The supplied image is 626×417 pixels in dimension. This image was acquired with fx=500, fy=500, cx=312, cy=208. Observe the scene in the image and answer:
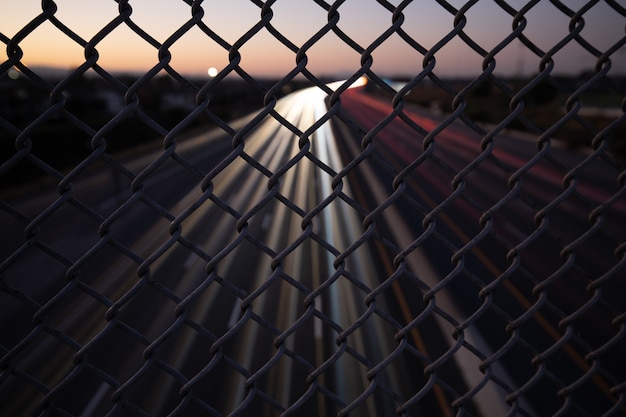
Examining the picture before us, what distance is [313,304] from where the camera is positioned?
1707 mm

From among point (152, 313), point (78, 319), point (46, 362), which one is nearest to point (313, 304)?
point (46, 362)

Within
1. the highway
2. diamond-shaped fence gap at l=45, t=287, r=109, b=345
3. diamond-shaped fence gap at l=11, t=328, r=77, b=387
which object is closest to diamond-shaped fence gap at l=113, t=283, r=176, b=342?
the highway

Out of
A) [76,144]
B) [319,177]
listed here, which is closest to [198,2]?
[319,177]

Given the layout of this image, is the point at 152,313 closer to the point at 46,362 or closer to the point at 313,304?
the point at 46,362

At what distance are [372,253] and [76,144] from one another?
2337cm

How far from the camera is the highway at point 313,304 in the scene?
1567 mm

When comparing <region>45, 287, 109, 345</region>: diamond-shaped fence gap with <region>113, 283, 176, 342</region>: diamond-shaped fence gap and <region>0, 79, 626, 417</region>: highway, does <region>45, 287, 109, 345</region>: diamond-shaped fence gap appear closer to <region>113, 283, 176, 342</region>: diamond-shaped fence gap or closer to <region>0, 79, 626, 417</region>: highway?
<region>0, 79, 626, 417</region>: highway

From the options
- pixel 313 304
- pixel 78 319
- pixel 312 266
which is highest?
pixel 313 304

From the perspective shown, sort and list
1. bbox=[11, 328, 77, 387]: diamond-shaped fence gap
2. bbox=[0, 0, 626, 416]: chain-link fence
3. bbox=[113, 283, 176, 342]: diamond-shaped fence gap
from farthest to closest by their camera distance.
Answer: bbox=[113, 283, 176, 342]: diamond-shaped fence gap → bbox=[11, 328, 77, 387]: diamond-shaped fence gap → bbox=[0, 0, 626, 416]: chain-link fence

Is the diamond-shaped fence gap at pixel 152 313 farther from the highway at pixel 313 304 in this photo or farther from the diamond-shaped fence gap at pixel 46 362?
the diamond-shaped fence gap at pixel 46 362

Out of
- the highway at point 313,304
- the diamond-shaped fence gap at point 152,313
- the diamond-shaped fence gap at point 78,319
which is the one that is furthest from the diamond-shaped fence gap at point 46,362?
the diamond-shaped fence gap at point 152,313

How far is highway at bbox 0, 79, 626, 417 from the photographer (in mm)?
1567

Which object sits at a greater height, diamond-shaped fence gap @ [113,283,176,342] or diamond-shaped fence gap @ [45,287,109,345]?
diamond-shaped fence gap @ [45,287,109,345]

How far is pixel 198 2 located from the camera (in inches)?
53.6
